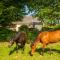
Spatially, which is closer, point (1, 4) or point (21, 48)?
point (21, 48)

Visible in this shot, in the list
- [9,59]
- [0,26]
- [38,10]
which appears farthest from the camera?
[0,26]

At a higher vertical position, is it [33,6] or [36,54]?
[33,6]

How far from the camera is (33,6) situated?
2448 centimetres

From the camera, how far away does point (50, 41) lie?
15.0m

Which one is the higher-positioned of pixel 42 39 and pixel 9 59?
pixel 42 39

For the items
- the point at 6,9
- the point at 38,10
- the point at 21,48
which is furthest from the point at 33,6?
the point at 21,48

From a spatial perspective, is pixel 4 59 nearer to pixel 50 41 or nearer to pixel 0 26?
pixel 50 41

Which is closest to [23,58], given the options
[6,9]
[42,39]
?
[42,39]

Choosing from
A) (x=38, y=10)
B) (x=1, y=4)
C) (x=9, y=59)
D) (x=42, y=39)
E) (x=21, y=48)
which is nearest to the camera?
A: (x=9, y=59)

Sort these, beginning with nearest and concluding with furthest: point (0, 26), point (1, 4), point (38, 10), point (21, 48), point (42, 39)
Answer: point (42, 39) → point (21, 48) → point (1, 4) → point (38, 10) → point (0, 26)

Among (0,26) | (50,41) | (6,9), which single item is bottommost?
(0,26)

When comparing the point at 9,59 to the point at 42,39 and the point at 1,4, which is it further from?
the point at 1,4

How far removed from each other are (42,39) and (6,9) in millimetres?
9409

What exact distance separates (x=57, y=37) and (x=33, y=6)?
10250mm
